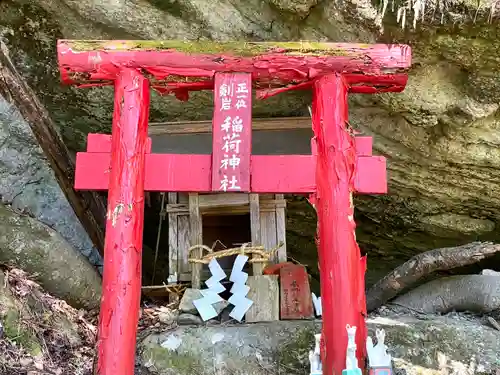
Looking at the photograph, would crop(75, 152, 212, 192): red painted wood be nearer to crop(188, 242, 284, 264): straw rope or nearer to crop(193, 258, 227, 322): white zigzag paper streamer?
crop(188, 242, 284, 264): straw rope

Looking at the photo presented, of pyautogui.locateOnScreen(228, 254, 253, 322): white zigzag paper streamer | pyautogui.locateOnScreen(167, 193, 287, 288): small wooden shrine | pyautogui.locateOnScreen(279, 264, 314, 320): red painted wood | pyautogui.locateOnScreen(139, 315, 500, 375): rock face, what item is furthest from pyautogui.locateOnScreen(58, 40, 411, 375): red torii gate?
pyautogui.locateOnScreen(167, 193, 287, 288): small wooden shrine

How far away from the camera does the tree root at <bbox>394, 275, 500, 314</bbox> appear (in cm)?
484

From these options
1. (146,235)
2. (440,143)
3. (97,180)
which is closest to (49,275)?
(97,180)

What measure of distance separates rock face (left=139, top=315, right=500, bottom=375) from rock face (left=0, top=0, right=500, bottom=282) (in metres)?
1.80

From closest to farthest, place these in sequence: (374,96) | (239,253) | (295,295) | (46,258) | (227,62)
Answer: (227,62) < (46,258) < (295,295) < (239,253) < (374,96)

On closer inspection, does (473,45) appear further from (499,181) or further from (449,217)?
(449,217)

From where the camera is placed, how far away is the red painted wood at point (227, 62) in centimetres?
360

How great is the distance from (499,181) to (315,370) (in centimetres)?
329

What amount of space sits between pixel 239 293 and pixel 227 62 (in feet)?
6.07

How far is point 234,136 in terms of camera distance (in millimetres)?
3525

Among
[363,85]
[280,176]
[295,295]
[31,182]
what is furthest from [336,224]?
[31,182]

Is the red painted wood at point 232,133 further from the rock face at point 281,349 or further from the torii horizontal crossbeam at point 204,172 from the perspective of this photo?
the rock face at point 281,349

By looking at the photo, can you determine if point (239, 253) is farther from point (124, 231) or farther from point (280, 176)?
point (124, 231)

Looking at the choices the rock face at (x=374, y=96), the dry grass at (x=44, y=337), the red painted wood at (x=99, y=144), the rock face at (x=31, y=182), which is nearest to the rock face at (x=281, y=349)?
the dry grass at (x=44, y=337)
